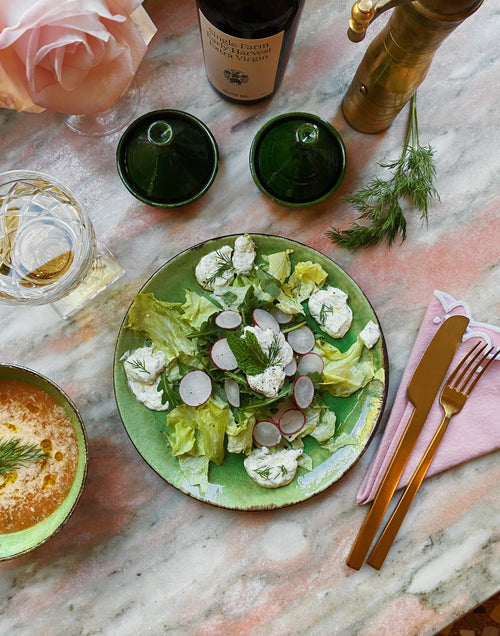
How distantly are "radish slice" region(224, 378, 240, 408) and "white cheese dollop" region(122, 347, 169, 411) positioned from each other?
0.14 metres

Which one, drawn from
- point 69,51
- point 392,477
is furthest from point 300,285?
point 69,51

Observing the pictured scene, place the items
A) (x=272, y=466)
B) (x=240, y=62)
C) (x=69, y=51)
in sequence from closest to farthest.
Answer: (x=69, y=51)
(x=240, y=62)
(x=272, y=466)

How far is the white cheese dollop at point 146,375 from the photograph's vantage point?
127 cm

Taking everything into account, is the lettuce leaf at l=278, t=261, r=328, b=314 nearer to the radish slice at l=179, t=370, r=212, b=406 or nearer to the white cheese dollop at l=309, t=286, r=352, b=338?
the white cheese dollop at l=309, t=286, r=352, b=338

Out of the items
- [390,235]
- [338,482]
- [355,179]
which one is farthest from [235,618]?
[355,179]

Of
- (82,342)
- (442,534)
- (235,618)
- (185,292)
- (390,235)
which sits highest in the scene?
(390,235)

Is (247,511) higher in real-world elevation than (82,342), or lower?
lower

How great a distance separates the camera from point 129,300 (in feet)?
4.56

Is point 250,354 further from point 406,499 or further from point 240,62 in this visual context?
point 240,62

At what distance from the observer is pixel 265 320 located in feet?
4.24

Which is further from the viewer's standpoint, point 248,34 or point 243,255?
point 243,255

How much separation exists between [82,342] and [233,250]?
17.3 inches

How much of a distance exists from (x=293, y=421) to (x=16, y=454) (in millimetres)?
611

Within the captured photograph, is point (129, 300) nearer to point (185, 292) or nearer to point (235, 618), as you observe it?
point (185, 292)
